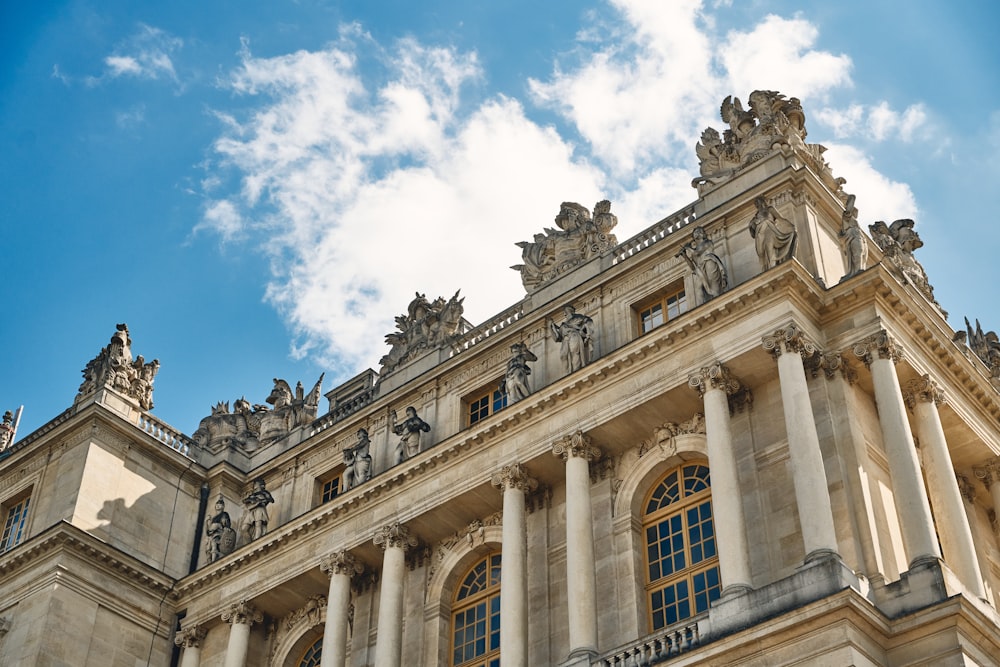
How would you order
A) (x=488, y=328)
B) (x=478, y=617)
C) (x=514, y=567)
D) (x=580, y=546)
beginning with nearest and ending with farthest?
1. (x=580, y=546)
2. (x=514, y=567)
3. (x=478, y=617)
4. (x=488, y=328)

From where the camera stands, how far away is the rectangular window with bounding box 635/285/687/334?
1159 inches

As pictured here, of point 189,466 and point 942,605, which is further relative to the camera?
point 189,466

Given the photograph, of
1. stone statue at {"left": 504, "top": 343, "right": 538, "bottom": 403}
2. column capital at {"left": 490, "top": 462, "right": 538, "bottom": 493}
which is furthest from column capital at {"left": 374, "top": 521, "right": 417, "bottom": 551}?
stone statue at {"left": 504, "top": 343, "right": 538, "bottom": 403}

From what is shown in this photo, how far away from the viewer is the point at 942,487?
81.3ft

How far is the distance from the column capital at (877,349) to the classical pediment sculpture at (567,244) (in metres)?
8.68

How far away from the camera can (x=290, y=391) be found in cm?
3947

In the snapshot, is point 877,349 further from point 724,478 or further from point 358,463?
point 358,463

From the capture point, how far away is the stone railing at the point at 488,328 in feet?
108

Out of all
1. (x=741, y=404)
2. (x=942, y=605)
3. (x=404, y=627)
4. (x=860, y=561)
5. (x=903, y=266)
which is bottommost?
(x=942, y=605)

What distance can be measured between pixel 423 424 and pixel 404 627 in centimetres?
517

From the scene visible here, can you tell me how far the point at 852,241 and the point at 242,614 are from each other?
17.4m

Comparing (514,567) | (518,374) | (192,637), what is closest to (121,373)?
(192,637)

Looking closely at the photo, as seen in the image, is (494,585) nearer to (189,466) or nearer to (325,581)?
(325,581)

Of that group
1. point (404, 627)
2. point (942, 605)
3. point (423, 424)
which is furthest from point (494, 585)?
point (942, 605)
